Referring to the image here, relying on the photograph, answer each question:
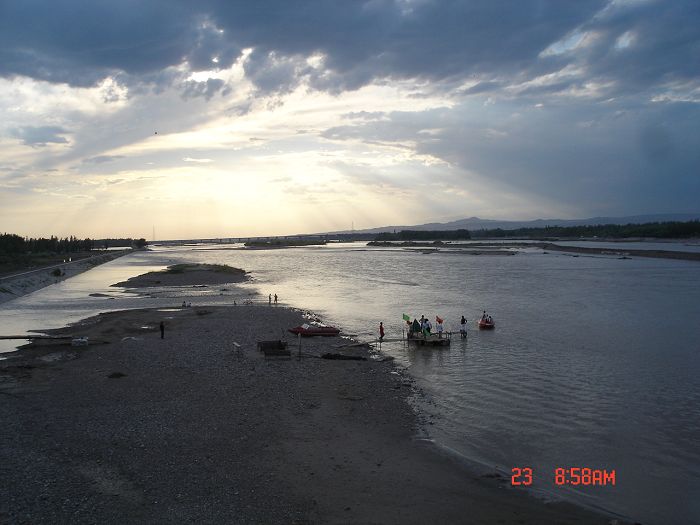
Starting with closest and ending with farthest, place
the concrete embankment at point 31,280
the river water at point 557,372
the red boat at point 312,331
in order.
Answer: the river water at point 557,372, the red boat at point 312,331, the concrete embankment at point 31,280

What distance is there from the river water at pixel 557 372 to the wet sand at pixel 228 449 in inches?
61.9

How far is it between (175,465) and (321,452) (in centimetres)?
348

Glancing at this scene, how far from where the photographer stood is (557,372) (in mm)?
21609

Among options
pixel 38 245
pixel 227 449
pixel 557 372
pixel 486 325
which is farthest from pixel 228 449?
pixel 38 245

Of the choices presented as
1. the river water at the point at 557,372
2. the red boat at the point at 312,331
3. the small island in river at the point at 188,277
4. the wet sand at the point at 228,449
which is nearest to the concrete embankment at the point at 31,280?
the river water at the point at 557,372

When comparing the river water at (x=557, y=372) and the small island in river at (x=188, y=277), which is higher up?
the small island in river at (x=188, y=277)

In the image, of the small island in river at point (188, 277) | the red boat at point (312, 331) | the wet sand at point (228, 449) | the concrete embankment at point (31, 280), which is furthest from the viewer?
the small island in river at point (188, 277)

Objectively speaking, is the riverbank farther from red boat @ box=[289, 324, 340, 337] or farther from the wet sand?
red boat @ box=[289, 324, 340, 337]

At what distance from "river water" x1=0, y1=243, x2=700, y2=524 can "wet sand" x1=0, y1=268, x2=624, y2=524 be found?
1573 mm

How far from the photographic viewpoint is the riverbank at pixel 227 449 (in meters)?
10.1

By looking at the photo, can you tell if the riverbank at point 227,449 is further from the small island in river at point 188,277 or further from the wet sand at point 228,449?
the small island in river at point 188,277

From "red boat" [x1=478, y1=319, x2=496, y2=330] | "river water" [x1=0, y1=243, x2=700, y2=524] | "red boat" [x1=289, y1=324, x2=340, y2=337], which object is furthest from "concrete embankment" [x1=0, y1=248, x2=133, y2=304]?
"red boat" [x1=478, y1=319, x2=496, y2=330]

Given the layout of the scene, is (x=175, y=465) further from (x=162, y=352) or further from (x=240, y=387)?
(x=162, y=352)

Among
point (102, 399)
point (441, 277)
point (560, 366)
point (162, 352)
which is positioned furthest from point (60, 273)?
point (560, 366)
